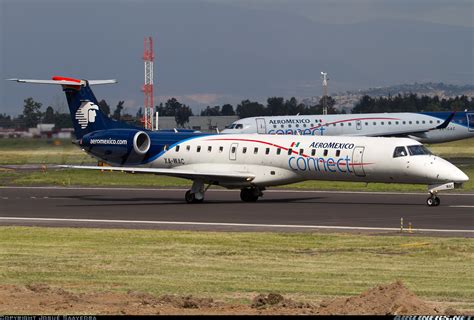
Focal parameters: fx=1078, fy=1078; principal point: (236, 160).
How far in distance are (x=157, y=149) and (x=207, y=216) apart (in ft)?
30.0

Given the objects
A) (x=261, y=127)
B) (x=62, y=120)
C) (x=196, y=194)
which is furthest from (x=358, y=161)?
(x=261, y=127)

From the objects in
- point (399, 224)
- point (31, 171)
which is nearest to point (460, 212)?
point (399, 224)

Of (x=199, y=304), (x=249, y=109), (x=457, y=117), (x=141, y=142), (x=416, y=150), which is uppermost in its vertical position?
(x=249, y=109)

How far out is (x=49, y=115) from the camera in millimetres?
54750

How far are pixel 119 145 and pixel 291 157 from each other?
305 inches

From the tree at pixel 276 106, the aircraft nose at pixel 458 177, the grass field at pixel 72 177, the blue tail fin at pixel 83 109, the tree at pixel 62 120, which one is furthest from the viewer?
the tree at pixel 276 106

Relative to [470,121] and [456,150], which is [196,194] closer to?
[470,121]

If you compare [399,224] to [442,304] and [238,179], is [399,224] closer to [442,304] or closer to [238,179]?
[238,179]

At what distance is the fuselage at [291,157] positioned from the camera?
37625mm

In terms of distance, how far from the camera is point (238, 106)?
145625mm

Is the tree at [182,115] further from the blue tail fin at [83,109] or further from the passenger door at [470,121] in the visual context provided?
the blue tail fin at [83,109]

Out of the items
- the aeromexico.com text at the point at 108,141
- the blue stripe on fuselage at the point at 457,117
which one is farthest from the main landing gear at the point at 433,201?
the blue stripe on fuselage at the point at 457,117

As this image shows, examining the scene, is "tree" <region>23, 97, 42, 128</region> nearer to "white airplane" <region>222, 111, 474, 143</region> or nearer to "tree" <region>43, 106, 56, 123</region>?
"tree" <region>43, 106, 56, 123</region>

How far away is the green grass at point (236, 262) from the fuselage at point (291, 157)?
10.7 metres
